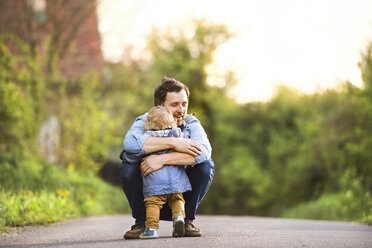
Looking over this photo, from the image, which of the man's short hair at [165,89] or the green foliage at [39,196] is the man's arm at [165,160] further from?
the green foliage at [39,196]

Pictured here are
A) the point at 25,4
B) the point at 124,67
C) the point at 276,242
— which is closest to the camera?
the point at 276,242

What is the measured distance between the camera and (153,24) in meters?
30.9

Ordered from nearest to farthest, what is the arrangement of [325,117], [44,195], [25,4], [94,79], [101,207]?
1. [44,195]
2. [101,207]
3. [94,79]
4. [25,4]
5. [325,117]

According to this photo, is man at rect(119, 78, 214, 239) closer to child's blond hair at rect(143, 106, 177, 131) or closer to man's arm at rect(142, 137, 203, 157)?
man's arm at rect(142, 137, 203, 157)

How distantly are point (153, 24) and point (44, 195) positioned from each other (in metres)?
23.2

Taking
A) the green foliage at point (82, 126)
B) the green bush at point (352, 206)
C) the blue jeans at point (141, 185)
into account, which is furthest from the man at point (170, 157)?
the green foliage at point (82, 126)

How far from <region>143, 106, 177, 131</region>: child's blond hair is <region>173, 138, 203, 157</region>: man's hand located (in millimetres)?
169

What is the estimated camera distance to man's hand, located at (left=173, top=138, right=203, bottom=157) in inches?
204

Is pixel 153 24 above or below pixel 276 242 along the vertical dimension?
above

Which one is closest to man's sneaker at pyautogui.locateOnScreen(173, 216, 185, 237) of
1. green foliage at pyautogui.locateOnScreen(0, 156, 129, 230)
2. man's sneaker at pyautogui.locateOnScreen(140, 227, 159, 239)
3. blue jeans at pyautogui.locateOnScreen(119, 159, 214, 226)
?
man's sneaker at pyautogui.locateOnScreen(140, 227, 159, 239)

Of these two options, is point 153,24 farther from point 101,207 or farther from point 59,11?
point 101,207

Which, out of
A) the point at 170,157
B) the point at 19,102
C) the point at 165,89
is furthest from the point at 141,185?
the point at 19,102

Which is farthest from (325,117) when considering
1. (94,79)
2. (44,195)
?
(44,195)

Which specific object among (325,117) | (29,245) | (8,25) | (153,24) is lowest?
(29,245)
